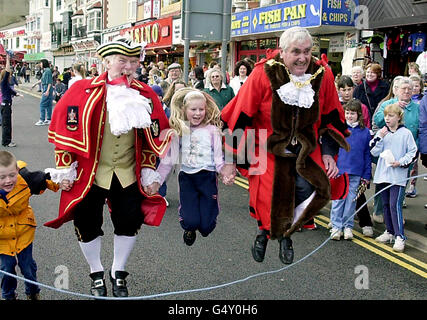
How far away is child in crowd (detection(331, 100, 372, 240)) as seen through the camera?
6.32m

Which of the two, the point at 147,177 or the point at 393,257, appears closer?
the point at 147,177

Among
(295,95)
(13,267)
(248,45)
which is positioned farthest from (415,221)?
(248,45)

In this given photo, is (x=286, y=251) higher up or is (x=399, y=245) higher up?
(x=286, y=251)

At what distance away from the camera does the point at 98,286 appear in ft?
13.3

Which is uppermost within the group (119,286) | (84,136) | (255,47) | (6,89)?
(255,47)

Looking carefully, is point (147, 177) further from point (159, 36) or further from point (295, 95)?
point (159, 36)

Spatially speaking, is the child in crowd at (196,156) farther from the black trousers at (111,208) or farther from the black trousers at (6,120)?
the black trousers at (6,120)

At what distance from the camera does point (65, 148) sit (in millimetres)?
3770

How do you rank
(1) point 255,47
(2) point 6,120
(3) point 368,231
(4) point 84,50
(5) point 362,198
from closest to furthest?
1. (3) point 368,231
2. (5) point 362,198
3. (2) point 6,120
4. (1) point 255,47
5. (4) point 84,50

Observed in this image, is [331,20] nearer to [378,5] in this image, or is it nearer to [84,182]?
[378,5]

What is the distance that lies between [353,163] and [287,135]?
262cm

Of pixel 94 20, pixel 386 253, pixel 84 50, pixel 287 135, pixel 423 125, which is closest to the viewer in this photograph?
pixel 287 135

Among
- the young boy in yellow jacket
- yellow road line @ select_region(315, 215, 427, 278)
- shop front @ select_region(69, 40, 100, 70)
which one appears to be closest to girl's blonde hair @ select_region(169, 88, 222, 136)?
the young boy in yellow jacket
